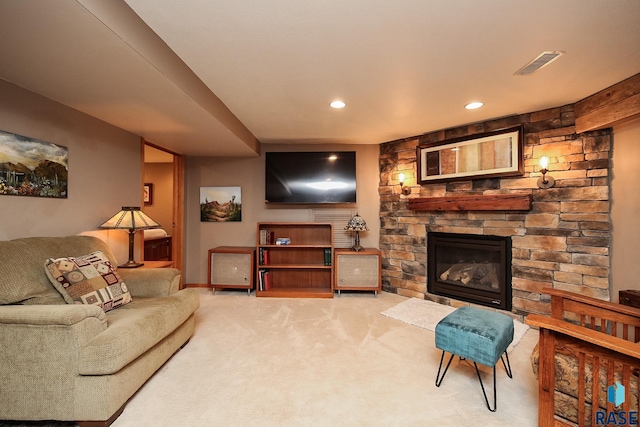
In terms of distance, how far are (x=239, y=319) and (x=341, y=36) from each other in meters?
2.77

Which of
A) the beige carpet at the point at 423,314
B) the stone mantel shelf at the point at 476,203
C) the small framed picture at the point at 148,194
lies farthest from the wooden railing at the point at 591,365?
the small framed picture at the point at 148,194

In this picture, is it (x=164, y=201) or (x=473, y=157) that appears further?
(x=164, y=201)

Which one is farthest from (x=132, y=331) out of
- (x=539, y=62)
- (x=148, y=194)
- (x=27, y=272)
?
(x=148, y=194)

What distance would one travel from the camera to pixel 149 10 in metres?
1.38

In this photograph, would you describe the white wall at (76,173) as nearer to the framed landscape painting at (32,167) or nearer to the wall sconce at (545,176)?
the framed landscape painting at (32,167)

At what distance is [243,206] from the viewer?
14.0 feet

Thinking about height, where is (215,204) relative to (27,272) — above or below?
above

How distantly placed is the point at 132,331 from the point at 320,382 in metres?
1.24

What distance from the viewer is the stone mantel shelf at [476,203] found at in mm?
2783

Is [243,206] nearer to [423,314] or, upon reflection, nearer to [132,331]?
[132,331]

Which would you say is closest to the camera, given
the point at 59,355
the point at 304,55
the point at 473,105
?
the point at 59,355

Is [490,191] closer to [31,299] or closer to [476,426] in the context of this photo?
[476,426]

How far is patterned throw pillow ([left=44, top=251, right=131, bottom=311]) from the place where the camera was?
1762 mm

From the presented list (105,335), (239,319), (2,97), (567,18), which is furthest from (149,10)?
(239,319)
